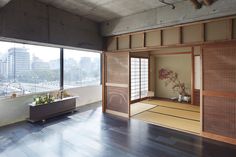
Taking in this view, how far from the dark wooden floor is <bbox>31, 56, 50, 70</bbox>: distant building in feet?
5.98

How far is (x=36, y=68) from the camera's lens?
5.32 m

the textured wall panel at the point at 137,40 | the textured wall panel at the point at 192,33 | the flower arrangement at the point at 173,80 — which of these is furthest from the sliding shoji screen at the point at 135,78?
the textured wall panel at the point at 192,33

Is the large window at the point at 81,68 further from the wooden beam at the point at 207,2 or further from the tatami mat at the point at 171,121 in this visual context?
the wooden beam at the point at 207,2

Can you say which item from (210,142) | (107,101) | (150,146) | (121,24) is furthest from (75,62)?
(210,142)

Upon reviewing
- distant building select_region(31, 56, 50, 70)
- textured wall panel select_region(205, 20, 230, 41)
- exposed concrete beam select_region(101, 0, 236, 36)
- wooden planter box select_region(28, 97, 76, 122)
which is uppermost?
exposed concrete beam select_region(101, 0, 236, 36)

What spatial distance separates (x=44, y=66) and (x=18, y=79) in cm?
94

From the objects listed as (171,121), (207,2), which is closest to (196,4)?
(207,2)

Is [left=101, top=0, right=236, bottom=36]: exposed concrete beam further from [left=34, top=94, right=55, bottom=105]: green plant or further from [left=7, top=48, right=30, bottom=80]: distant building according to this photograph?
[left=34, top=94, right=55, bottom=105]: green plant

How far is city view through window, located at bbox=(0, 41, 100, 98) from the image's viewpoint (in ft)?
14.9

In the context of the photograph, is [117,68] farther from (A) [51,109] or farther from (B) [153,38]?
(A) [51,109]

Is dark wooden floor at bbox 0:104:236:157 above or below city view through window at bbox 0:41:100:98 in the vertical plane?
below

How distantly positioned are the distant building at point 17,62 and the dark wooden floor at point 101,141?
4.87ft

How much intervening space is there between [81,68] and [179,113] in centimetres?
421

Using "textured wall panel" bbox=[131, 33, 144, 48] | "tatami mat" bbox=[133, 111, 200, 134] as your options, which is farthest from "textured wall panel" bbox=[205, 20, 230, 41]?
"tatami mat" bbox=[133, 111, 200, 134]
